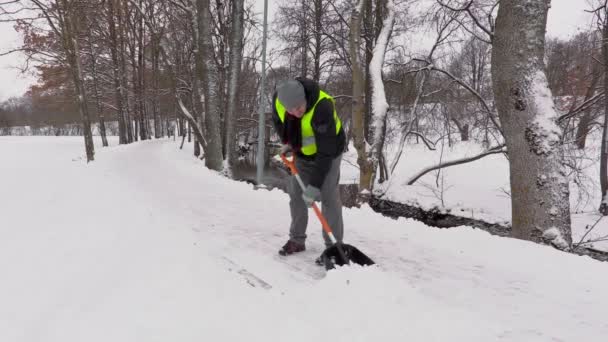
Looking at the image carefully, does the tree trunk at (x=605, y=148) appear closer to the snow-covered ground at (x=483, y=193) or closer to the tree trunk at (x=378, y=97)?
the snow-covered ground at (x=483, y=193)

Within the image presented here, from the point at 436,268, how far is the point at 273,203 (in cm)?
293

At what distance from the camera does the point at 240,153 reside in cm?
3012

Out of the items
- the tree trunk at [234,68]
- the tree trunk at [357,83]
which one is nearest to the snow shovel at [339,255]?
the tree trunk at [357,83]

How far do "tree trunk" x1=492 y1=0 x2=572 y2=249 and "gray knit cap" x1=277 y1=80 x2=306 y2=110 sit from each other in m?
3.25

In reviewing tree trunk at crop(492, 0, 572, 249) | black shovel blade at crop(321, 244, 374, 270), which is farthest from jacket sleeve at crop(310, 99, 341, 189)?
tree trunk at crop(492, 0, 572, 249)

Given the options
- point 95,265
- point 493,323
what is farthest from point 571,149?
point 95,265

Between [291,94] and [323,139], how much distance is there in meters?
0.46

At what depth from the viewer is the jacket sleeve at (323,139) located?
118 inches

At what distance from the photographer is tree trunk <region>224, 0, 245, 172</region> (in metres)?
11.0

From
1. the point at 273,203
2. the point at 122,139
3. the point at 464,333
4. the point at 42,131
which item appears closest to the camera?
the point at 464,333

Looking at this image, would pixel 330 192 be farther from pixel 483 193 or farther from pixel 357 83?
pixel 483 193

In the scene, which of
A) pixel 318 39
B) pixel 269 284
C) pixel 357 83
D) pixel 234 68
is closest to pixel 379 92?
pixel 357 83

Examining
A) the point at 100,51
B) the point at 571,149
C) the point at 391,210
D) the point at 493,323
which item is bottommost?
the point at 391,210

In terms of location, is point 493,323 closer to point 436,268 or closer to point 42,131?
point 436,268
